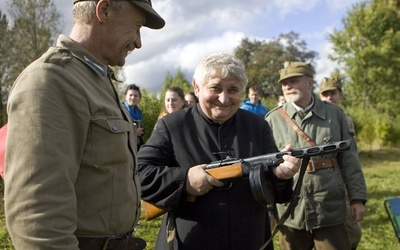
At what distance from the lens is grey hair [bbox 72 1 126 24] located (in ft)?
5.66

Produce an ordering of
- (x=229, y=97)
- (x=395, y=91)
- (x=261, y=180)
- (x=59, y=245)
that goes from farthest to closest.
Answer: (x=395, y=91) < (x=229, y=97) < (x=261, y=180) < (x=59, y=245)

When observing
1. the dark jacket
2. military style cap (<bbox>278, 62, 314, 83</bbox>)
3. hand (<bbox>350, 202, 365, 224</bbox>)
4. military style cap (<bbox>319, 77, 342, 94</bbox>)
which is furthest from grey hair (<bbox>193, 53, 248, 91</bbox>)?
military style cap (<bbox>319, 77, 342, 94</bbox>)

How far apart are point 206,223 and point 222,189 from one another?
0.20 m

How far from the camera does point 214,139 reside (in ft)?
8.64

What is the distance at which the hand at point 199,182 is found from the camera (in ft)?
7.83

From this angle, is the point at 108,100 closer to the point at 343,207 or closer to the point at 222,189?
the point at 222,189

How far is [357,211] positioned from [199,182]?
200cm

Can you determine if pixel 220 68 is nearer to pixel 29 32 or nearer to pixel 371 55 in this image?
pixel 29 32

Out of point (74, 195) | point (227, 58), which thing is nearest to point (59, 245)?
point (74, 195)

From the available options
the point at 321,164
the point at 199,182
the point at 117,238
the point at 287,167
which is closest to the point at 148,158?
the point at 199,182

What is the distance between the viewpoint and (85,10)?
5.68 feet

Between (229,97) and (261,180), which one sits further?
(229,97)

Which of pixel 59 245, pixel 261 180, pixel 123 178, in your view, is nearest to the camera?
pixel 59 245

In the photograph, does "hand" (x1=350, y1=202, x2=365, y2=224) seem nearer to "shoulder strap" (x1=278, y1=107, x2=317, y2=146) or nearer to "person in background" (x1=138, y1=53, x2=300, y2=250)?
"shoulder strap" (x1=278, y1=107, x2=317, y2=146)
